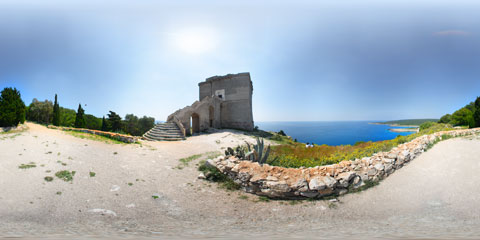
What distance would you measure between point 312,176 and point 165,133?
1322cm

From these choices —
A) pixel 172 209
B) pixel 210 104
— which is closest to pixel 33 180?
pixel 172 209

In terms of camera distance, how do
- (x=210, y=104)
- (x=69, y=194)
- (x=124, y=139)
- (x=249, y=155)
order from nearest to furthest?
(x=69, y=194)
(x=249, y=155)
(x=124, y=139)
(x=210, y=104)

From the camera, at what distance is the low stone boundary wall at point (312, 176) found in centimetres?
514

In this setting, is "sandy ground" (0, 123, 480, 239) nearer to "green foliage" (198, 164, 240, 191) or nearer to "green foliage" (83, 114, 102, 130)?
"green foliage" (198, 164, 240, 191)

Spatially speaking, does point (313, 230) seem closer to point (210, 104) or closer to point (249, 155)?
point (249, 155)

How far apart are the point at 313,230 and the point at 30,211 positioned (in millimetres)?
6425

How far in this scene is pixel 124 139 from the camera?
11.6m

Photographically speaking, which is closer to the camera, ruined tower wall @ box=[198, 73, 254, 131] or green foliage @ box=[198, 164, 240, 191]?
green foliage @ box=[198, 164, 240, 191]

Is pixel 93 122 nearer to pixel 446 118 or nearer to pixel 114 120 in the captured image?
pixel 114 120

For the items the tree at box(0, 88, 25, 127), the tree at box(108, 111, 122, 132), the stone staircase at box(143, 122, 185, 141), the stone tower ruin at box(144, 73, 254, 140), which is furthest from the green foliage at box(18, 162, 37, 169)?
the tree at box(108, 111, 122, 132)

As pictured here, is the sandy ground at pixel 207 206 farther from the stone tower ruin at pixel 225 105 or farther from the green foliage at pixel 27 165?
the stone tower ruin at pixel 225 105

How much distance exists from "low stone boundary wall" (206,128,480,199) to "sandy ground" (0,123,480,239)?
0.29 meters

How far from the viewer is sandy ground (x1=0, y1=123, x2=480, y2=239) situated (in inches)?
138

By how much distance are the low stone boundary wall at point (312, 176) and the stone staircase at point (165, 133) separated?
9.25 m
